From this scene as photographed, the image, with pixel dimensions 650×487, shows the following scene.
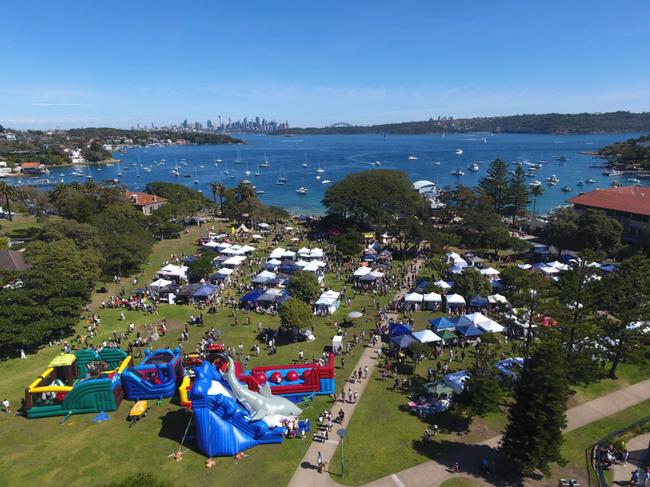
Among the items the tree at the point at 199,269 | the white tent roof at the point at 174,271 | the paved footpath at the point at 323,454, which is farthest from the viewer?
the white tent roof at the point at 174,271

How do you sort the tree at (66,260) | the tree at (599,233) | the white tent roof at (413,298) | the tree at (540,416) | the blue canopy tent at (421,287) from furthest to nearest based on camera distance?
the tree at (599,233)
the blue canopy tent at (421,287)
the tree at (66,260)
the white tent roof at (413,298)
the tree at (540,416)

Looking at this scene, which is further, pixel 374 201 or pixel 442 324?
pixel 374 201

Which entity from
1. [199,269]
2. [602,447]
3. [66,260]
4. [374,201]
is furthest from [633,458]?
[374,201]

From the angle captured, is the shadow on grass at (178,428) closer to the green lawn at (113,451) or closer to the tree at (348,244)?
the green lawn at (113,451)

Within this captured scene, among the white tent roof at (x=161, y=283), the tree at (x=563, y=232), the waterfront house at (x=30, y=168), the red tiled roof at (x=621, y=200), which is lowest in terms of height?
the white tent roof at (x=161, y=283)

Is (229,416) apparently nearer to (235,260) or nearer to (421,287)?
(421,287)

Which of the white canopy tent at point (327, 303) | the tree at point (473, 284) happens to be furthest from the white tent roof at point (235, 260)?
the tree at point (473, 284)

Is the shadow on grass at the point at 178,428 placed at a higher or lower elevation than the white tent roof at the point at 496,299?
lower
